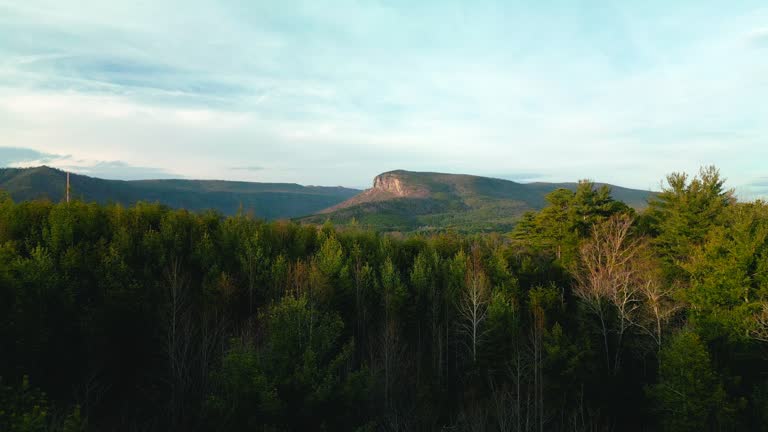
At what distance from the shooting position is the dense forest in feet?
60.8

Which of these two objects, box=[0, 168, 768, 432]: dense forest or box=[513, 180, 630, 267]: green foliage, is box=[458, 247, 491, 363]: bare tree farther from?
box=[513, 180, 630, 267]: green foliage

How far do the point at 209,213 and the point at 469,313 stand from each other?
2282cm

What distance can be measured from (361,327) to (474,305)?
8899mm

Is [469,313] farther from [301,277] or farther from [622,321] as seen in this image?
[301,277]

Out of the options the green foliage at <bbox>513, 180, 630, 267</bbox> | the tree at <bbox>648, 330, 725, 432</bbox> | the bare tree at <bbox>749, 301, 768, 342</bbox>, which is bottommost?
the tree at <bbox>648, 330, 725, 432</bbox>

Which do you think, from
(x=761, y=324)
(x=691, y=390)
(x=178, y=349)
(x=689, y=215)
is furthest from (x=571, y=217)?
(x=178, y=349)

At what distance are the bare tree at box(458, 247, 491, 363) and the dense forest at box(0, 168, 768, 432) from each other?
0.27 meters

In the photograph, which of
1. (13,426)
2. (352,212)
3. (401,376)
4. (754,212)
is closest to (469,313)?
(401,376)

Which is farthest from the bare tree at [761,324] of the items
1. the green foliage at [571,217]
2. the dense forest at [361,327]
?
the green foliage at [571,217]

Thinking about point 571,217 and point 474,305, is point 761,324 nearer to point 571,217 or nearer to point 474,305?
point 474,305

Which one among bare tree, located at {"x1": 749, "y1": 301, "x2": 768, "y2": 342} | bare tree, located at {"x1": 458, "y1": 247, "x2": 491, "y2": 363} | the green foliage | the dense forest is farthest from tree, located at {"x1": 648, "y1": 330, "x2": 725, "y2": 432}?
the green foliage

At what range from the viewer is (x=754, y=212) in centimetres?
2734

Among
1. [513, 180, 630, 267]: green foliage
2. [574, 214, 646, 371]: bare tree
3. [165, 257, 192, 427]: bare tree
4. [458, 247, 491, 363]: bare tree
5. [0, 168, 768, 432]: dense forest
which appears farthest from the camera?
[513, 180, 630, 267]: green foliage

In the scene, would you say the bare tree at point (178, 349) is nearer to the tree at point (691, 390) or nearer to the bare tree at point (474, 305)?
the bare tree at point (474, 305)
